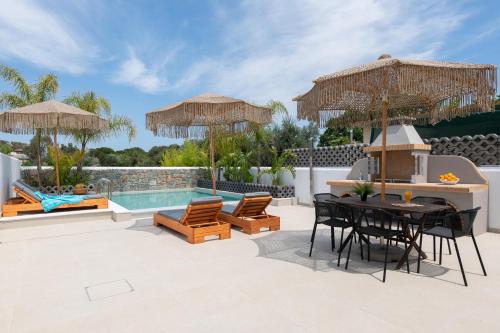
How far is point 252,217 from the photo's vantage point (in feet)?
24.9

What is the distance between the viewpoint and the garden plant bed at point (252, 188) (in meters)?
12.0

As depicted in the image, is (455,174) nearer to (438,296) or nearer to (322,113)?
(322,113)

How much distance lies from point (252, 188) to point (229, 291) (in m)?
10.1

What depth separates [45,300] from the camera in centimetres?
366

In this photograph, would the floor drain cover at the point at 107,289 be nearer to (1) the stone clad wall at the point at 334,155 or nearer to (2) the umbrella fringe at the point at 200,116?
(2) the umbrella fringe at the point at 200,116

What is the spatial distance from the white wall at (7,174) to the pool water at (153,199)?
3764mm

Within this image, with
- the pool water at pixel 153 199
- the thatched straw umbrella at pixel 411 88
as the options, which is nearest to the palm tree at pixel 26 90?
the pool water at pixel 153 199

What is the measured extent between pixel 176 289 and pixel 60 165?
39.0 ft

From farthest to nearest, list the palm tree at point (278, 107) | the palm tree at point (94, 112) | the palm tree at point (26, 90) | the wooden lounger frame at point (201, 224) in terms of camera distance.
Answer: the palm tree at point (278, 107) < the palm tree at point (94, 112) < the palm tree at point (26, 90) < the wooden lounger frame at point (201, 224)

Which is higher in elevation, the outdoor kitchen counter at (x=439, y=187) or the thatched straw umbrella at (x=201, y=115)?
the thatched straw umbrella at (x=201, y=115)

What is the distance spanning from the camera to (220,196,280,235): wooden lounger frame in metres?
6.96

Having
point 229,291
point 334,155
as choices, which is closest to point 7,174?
point 229,291

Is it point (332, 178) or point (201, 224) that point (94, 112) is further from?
point (332, 178)

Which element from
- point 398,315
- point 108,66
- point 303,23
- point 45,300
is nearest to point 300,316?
point 398,315
